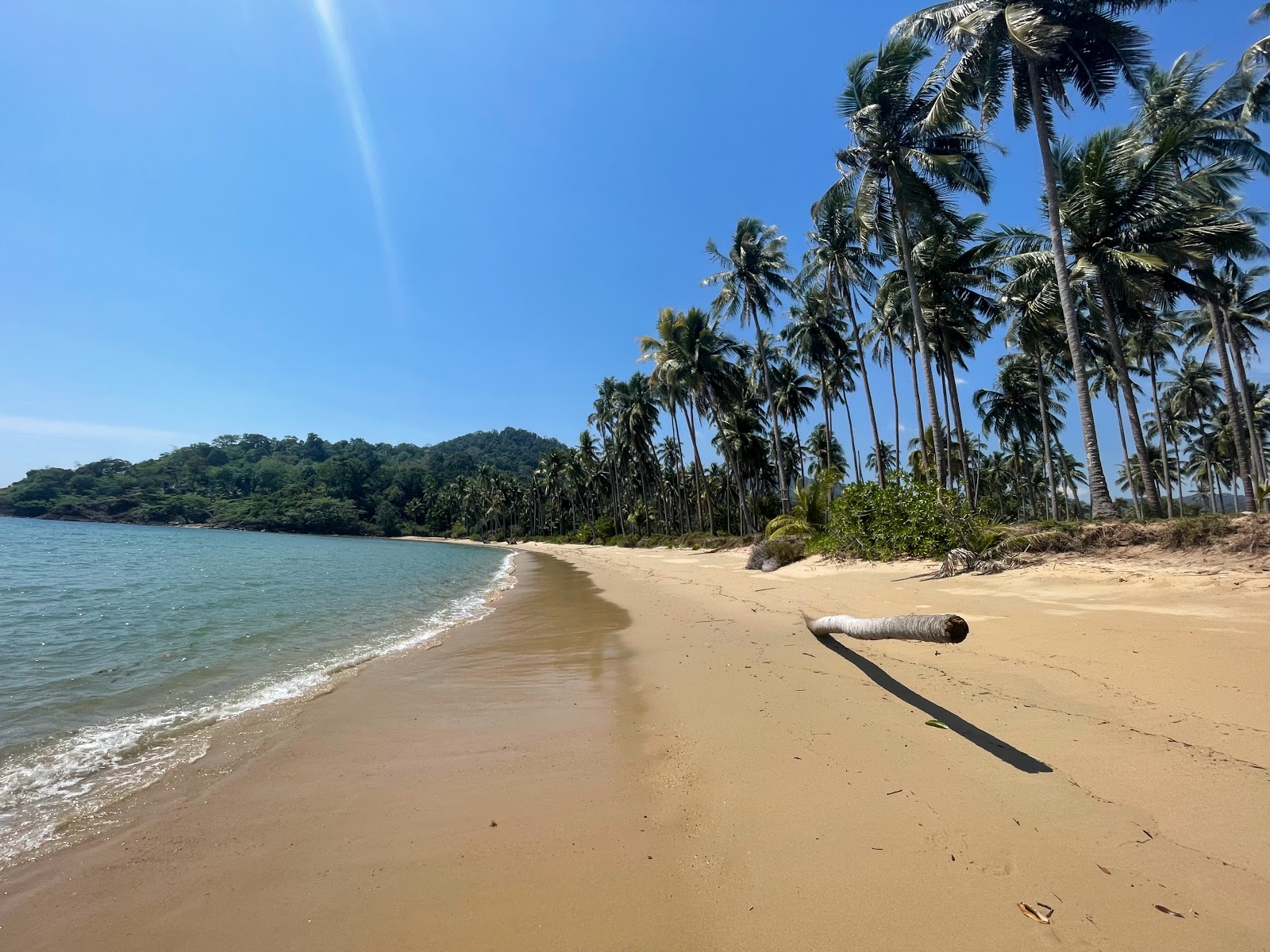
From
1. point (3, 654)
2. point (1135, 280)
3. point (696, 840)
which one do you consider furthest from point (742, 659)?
point (1135, 280)

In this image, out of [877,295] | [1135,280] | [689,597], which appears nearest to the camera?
[689,597]

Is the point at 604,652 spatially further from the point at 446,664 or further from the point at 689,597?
the point at 689,597

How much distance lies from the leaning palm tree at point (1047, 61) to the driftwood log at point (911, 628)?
38.0ft

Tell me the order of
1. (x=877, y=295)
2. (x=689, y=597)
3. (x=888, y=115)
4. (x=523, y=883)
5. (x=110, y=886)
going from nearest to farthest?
1. (x=523, y=883)
2. (x=110, y=886)
3. (x=689, y=597)
4. (x=888, y=115)
5. (x=877, y=295)

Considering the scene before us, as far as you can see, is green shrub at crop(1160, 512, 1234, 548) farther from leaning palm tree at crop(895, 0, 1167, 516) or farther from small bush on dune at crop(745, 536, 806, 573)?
small bush on dune at crop(745, 536, 806, 573)

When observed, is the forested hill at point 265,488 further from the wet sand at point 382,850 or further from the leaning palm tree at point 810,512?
the wet sand at point 382,850

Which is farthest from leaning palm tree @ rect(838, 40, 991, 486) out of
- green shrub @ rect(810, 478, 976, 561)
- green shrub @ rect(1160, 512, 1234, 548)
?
green shrub @ rect(1160, 512, 1234, 548)

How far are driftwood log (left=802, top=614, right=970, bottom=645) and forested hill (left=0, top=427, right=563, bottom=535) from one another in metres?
74.6

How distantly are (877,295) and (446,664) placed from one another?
24824 mm

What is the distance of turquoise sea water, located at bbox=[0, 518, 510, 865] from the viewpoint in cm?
421

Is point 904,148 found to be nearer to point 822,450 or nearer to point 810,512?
point 810,512

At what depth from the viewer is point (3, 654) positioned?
7.77m

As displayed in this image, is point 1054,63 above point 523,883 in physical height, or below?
above

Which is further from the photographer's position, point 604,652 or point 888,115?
point 888,115
